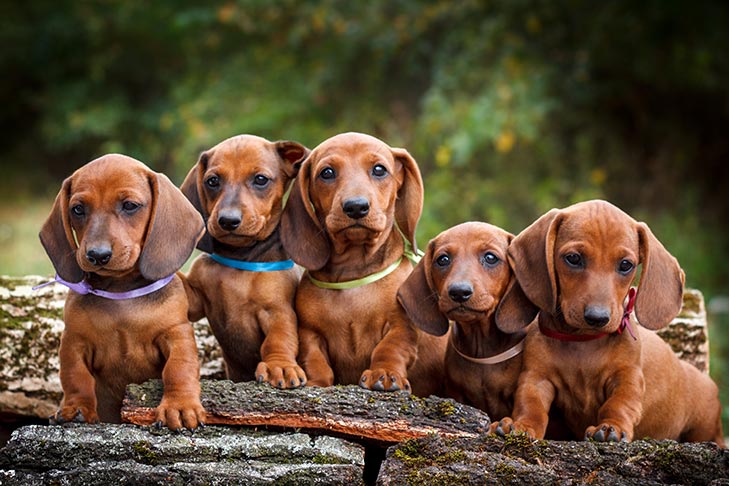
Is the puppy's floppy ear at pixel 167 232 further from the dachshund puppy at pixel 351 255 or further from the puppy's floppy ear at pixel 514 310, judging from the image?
the puppy's floppy ear at pixel 514 310

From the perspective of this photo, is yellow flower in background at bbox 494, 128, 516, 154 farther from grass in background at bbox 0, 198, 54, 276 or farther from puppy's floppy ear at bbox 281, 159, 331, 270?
puppy's floppy ear at bbox 281, 159, 331, 270

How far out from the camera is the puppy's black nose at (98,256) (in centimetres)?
367

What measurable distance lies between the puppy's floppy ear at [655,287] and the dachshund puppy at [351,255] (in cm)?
103

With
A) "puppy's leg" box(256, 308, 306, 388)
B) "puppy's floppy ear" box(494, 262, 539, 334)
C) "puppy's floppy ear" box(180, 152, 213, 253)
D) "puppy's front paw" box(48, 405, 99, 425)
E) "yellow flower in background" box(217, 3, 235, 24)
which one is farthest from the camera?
"yellow flower in background" box(217, 3, 235, 24)

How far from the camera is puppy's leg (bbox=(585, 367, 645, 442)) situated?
12.3 feet

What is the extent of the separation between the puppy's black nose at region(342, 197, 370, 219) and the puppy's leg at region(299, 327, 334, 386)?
64 centimetres

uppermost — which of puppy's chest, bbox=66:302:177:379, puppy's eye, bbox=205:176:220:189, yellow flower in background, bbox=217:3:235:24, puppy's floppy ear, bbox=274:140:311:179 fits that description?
yellow flower in background, bbox=217:3:235:24

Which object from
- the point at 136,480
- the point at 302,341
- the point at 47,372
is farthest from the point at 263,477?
the point at 47,372

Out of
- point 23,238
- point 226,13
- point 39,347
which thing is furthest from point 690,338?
point 23,238

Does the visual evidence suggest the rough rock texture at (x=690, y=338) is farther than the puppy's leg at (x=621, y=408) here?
Yes

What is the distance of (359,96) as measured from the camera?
472 inches

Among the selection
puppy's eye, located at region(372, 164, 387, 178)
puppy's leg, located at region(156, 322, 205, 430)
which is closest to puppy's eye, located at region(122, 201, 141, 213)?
puppy's leg, located at region(156, 322, 205, 430)

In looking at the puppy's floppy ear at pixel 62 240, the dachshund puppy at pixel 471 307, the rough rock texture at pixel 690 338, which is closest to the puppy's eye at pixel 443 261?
the dachshund puppy at pixel 471 307

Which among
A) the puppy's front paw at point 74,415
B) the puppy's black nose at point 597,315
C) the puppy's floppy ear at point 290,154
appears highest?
the puppy's floppy ear at point 290,154
